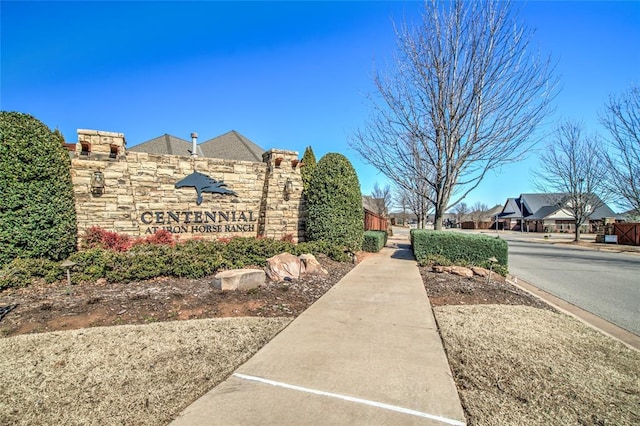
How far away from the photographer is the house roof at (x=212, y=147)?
1506cm

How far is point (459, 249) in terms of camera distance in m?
9.03

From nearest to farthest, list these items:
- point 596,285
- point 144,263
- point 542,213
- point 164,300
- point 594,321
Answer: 1. point 164,300
2. point 594,321
3. point 144,263
4. point 596,285
5. point 542,213

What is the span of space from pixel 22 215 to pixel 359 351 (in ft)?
23.2

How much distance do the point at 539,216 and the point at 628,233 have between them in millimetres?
31721

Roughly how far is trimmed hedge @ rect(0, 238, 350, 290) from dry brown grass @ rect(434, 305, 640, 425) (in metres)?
4.66

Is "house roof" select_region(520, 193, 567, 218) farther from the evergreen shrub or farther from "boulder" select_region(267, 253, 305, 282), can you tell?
"boulder" select_region(267, 253, 305, 282)

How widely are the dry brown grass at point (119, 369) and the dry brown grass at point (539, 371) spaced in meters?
2.31

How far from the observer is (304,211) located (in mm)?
10781

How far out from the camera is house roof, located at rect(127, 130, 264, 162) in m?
15.1

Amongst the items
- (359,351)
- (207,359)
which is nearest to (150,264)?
(207,359)

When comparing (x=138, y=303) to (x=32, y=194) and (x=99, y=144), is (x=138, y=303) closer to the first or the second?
(x=32, y=194)

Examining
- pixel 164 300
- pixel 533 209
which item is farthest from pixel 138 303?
pixel 533 209

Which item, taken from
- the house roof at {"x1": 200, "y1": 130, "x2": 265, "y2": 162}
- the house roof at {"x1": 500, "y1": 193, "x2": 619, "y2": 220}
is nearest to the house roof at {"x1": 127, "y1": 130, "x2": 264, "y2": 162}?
the house roof at {"x1": 200, "y1": 130, "x2": 265, "y2": 162}

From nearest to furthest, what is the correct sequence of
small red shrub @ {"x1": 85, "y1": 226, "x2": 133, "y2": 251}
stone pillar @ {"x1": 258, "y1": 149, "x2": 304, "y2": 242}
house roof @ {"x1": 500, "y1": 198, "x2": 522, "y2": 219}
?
small red shrub @ {"x1": 85, "y1": 226, "x2": 133, "y2": 251} < stone pillar @ {"x1": 258, "y1": 149, "x2": 304, "y2": 242} < house roof @ {"x1": 500, "y1": 198, "x2": 522, "y2": 219}
